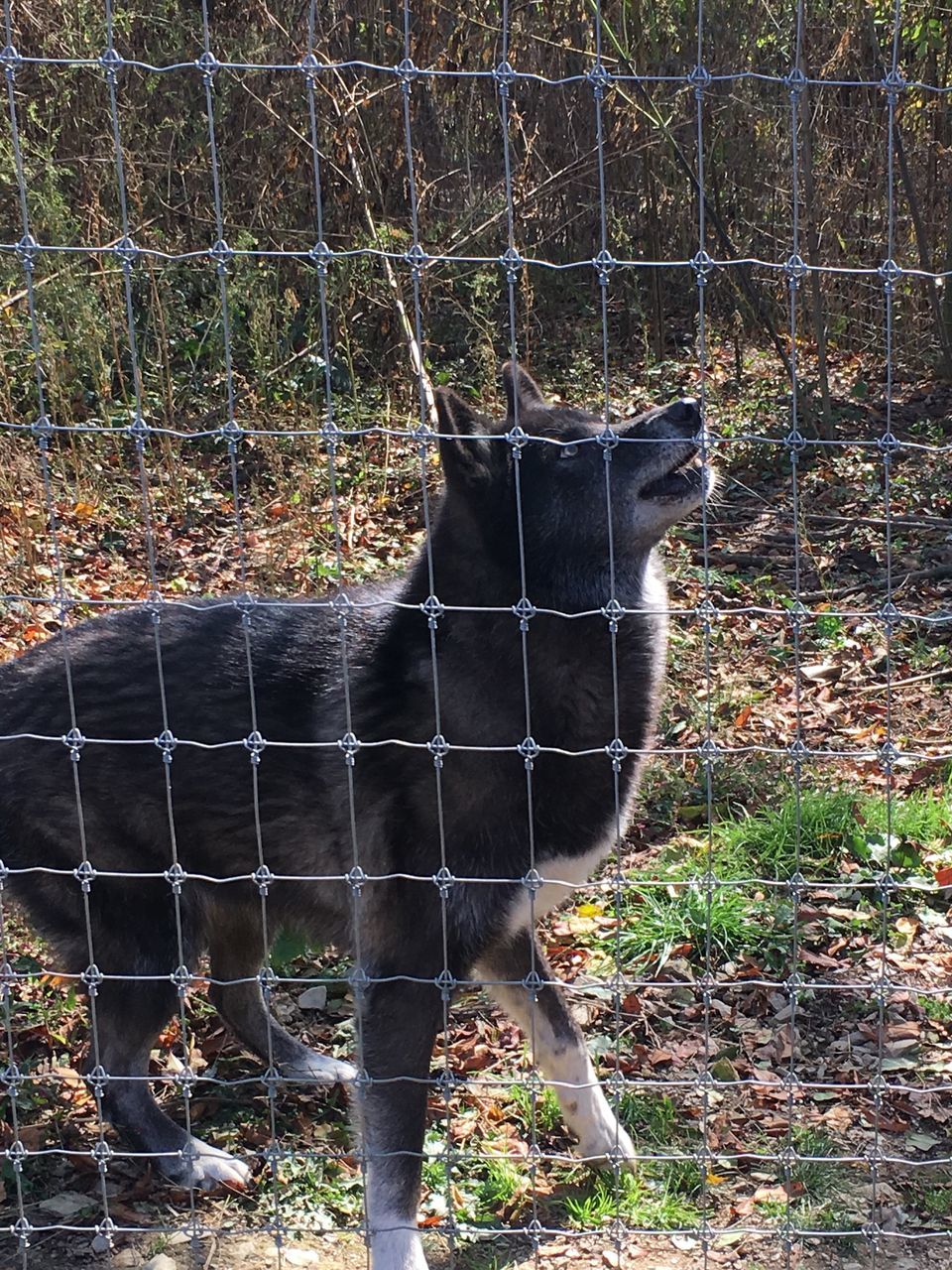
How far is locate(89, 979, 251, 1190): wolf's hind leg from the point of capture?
3.54 m

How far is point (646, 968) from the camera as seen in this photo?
13.8ft

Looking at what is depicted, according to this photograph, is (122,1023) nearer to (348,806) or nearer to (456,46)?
(348,806)

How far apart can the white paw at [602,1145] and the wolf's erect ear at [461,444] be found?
1666mm

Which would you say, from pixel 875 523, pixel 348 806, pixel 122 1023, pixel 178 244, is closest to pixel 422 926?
pixel 348 806

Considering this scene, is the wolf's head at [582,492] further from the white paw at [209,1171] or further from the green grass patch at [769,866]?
the white paw at [209,1171]

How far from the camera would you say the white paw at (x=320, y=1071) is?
3959mm

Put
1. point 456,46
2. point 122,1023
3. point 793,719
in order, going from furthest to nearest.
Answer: point 456,46
point 793,719
point 122,1023

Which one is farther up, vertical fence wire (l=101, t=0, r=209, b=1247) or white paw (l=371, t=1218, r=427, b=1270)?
vertical fence wire (l=101, t=0, r=209, b=1247)

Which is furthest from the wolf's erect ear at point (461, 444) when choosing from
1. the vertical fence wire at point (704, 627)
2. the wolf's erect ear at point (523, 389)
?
the vertical fence wire at point (704, 627)

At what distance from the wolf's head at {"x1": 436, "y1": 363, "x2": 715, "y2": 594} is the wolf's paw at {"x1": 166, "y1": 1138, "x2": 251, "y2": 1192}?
169 centimetres

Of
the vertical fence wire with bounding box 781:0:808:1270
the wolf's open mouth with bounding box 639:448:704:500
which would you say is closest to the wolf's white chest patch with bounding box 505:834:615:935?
the vertical fence wire with bounding box 781:0:808:1270

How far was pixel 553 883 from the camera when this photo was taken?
3.28m

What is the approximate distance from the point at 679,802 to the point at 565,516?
1.98 m

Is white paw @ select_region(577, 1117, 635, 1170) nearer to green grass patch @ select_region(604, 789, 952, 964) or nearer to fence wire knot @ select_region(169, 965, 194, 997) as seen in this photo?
green grass patch @ select_region(604, 789, 952, 964)
